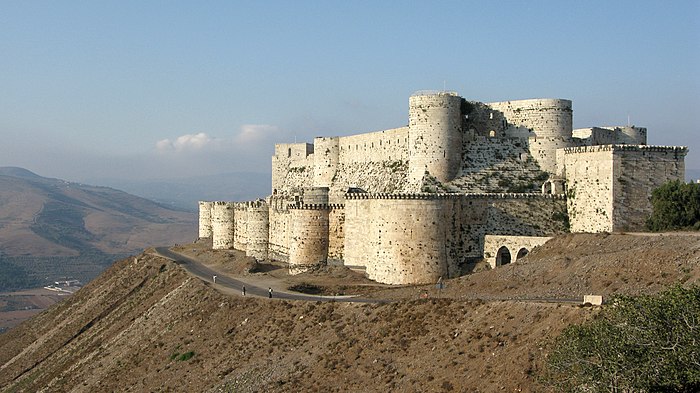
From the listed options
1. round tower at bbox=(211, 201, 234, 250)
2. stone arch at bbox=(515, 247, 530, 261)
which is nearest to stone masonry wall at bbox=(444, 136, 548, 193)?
stone arch at bbox=(515, 247, 530, 261)

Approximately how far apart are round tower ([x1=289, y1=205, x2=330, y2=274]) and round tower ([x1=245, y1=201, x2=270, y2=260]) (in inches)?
419

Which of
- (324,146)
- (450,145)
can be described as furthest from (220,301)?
(324,146)

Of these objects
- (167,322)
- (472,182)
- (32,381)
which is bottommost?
(32,381)

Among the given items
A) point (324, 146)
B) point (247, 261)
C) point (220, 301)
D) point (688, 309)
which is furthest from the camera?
point (324, 146)

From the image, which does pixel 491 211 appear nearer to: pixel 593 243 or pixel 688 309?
pixel 593 243

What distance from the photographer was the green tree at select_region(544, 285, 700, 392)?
2078cm

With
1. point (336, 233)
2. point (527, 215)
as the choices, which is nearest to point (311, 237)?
point (336, 233)

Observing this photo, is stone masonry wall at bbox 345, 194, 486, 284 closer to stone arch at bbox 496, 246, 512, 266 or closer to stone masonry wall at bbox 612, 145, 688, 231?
stone arch at bbox 496, 246, 512, 266

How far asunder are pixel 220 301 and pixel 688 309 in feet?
114

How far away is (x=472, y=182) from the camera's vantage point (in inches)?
2178

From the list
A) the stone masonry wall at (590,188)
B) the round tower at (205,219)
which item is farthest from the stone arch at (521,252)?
the round tower at (205,219)

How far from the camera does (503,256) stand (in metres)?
50.7

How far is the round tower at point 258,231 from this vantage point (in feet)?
228

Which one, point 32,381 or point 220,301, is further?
point 32,381
